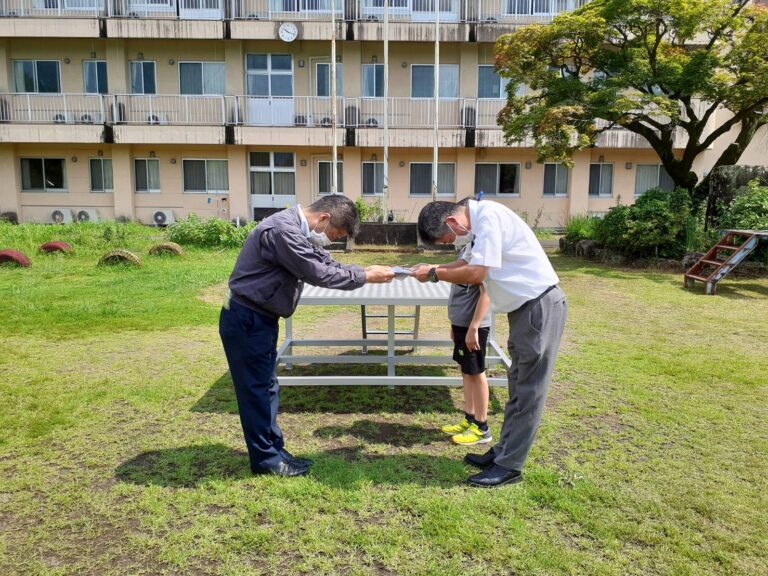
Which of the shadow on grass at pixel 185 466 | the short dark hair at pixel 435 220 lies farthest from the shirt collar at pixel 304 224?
the shadow on grass at pixel 185 466

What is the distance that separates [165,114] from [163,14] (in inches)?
147

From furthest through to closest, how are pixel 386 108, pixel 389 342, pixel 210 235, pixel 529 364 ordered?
pixel 386 108 < pixel 210 235 < pixel 389 342 < pixel 529 364

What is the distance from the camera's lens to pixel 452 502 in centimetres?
330

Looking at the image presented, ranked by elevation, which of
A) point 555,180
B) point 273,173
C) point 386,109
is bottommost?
point 555,180

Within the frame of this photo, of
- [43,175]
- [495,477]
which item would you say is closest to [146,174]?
[43,175]

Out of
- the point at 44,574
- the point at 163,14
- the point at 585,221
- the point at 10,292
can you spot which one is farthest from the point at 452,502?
the point at 163,14

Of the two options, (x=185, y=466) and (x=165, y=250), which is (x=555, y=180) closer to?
(x=165, y=250)

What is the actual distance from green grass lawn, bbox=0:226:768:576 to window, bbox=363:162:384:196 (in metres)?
16.6

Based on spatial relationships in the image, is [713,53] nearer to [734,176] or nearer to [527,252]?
[734,176]

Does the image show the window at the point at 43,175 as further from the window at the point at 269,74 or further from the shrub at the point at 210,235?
the shrub at the point at 210,235

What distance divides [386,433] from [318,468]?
725 millimetres

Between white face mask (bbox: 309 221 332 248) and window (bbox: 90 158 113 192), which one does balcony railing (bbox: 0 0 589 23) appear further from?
white face mask (bbox: 309 221 332 248)

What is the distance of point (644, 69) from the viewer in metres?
13.3

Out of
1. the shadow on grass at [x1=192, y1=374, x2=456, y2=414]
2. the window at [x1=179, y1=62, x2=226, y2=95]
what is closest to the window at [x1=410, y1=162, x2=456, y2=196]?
the window at [x1=179, y1=62, x2=226, y2=95]
